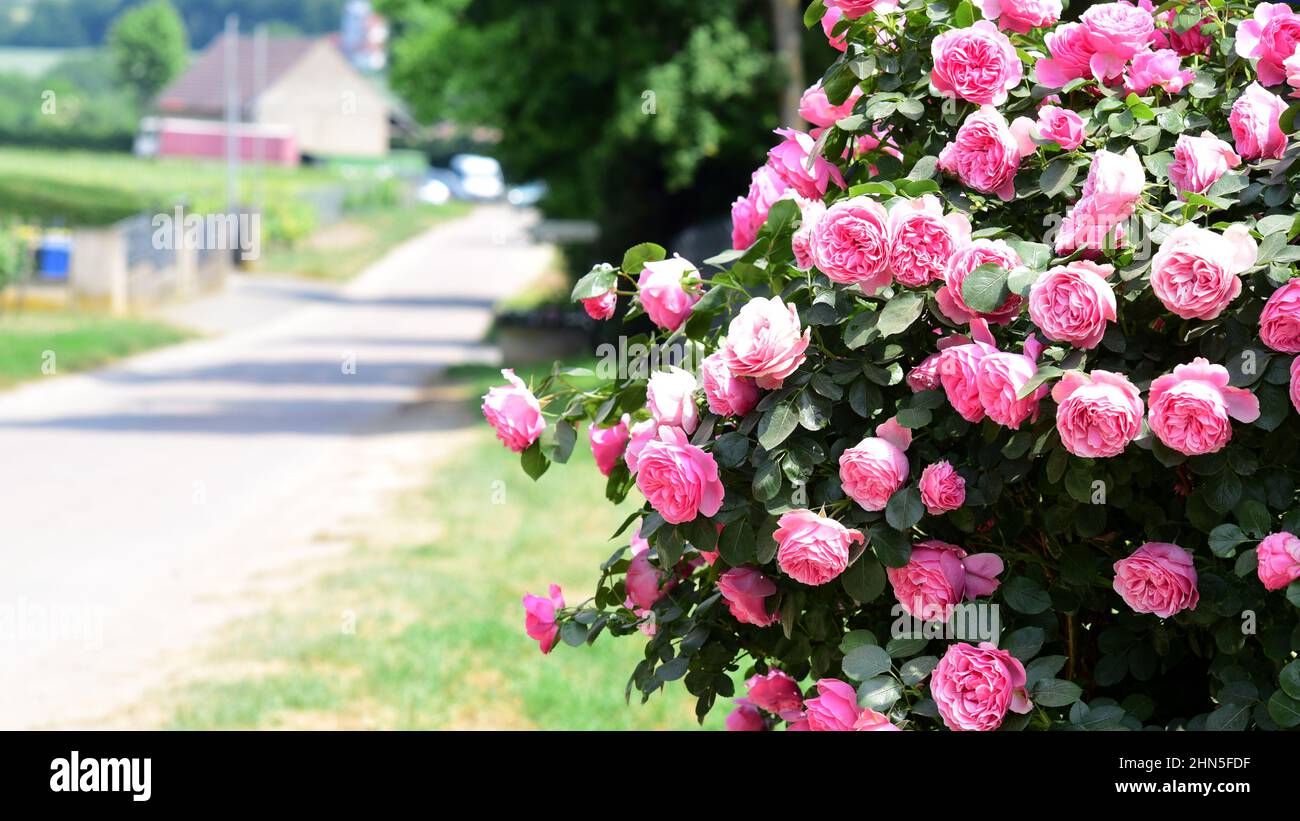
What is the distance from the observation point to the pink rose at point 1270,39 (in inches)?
102

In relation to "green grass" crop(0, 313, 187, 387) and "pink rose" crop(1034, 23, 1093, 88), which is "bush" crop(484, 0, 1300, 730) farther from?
"green grass" crop(0, 313, 187, 387)

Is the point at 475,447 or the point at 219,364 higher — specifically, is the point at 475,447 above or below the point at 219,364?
below

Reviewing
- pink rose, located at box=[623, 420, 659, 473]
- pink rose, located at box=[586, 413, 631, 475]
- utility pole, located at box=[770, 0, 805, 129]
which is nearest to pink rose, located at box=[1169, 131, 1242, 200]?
pink rose, located at box=[623, 420, 659, 473]

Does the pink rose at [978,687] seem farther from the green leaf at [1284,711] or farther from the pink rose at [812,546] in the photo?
the green leaf at [1284,711]

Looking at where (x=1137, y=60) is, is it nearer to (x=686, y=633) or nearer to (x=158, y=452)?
(x=686, y=633)

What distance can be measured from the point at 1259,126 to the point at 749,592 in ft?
3.70

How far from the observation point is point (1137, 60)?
107 inches

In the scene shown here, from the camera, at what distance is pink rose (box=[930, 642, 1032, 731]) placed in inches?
89.3

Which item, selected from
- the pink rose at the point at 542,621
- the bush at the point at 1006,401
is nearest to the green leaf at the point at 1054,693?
the bush at the point at 1006,401

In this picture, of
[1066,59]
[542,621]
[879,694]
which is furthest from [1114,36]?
[542,621]

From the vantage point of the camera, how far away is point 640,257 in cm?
289

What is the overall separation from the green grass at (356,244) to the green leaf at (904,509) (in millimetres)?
39344
